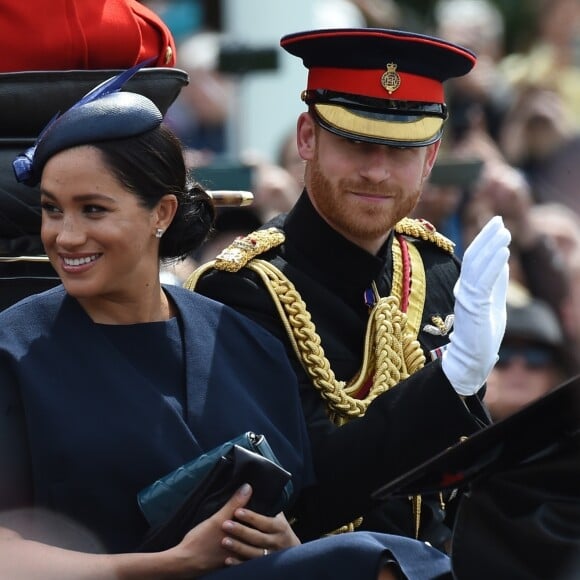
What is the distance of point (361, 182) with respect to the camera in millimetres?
3639

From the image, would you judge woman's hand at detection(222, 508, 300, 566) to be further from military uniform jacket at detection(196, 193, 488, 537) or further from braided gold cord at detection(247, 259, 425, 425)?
braided gold cord at detection(247, 259, 425, 425)

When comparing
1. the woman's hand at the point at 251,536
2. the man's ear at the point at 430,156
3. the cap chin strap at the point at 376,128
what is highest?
the cap chin strap at the point at 376,128

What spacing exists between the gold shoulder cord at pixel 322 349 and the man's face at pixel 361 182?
167 millimetres

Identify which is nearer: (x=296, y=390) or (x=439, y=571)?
(x=439, y=571)

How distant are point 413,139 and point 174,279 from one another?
3.65ft

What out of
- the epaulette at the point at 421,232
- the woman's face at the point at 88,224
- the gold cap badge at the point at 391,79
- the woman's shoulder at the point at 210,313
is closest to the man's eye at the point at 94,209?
the woman's face at the point at 88,224

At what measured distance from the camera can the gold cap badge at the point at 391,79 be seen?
12.0 ft

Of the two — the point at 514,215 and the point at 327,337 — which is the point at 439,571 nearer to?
the point at 327,337

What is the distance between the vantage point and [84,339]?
3.06 m

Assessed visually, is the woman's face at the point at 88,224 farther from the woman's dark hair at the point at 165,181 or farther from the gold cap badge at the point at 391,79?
the gold cap badge at the point at 391,79

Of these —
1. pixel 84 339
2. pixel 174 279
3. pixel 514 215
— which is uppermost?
pixel 84 339

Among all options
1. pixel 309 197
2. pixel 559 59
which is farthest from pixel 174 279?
pixel 559 59

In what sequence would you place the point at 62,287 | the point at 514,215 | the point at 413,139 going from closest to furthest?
1. the point at 62,287
2. the point at 413,139
3. the point at 514,215

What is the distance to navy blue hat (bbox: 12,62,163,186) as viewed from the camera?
10.2 ft
